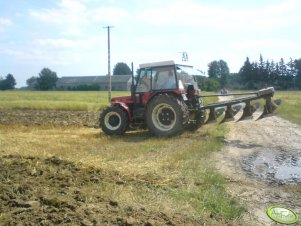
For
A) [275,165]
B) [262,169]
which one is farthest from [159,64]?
[262,169]

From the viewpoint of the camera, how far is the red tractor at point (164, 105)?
35.9 feet

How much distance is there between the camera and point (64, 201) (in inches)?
184

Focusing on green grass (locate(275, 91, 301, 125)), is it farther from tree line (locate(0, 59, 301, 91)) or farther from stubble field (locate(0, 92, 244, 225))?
tree line (locate(0, 59, 301, 91))

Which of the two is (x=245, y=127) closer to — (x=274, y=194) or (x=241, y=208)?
(x=274, y=194)

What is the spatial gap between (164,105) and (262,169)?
4.53 metres

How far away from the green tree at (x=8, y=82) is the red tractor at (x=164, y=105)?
112360 millimetres

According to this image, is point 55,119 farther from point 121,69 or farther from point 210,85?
point 121,69

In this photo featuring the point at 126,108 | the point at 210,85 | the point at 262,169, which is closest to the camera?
the point at 262,169

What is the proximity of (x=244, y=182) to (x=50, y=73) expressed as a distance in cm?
10688

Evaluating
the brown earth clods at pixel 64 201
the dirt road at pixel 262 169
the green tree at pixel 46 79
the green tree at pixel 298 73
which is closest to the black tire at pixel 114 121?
the dirt road at pixel 262 169

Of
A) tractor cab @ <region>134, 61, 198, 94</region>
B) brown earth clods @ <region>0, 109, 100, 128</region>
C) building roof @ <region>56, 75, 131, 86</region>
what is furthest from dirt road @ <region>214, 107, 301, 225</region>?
building roof @ <region>56, 75, 131, 86</region>

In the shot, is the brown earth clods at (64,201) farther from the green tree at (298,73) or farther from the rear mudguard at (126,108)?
the green tree at (298,73)

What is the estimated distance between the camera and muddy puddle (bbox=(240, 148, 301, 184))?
256 inches

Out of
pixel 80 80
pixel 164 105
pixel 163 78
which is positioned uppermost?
pixel 80 80
